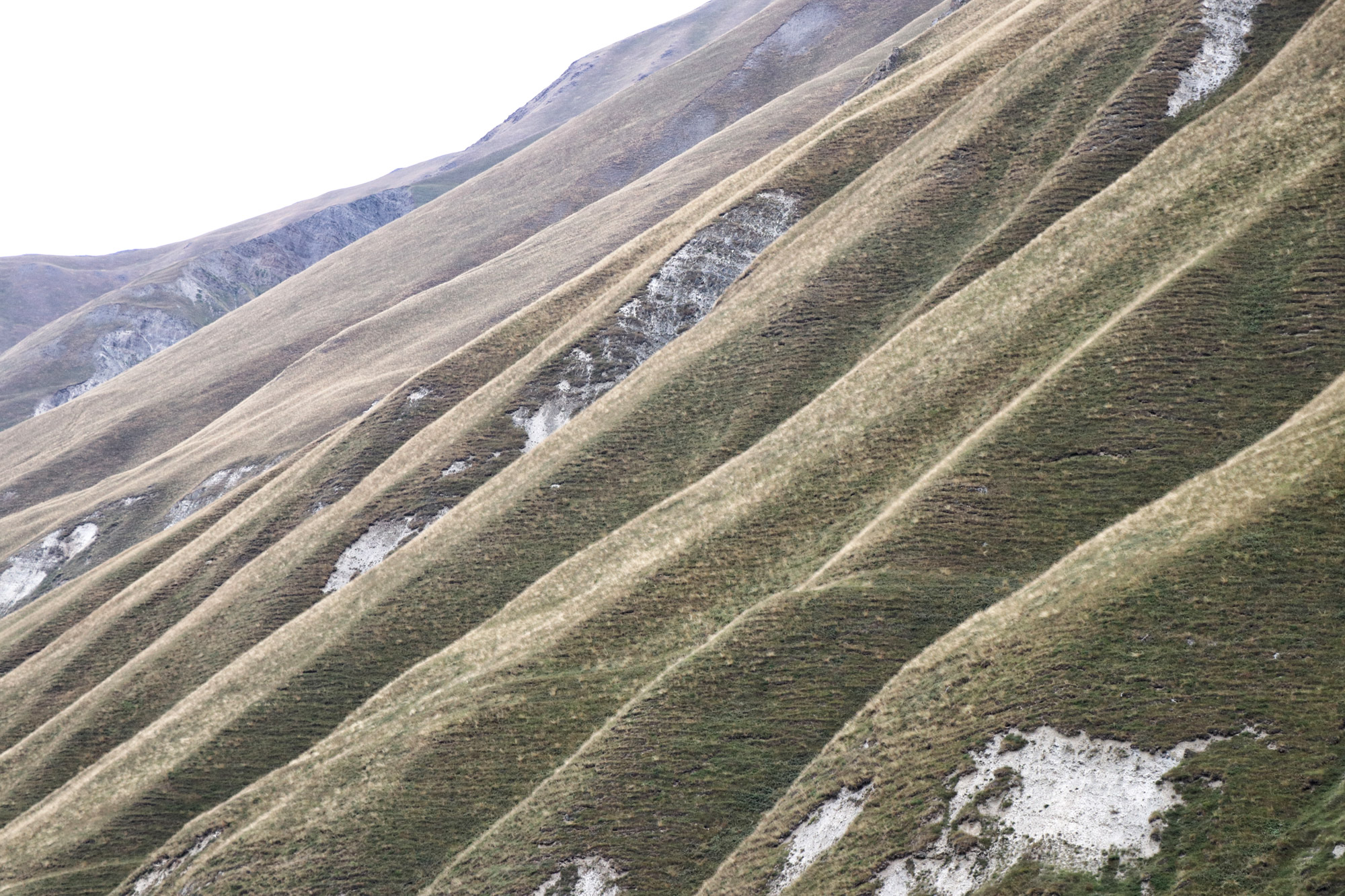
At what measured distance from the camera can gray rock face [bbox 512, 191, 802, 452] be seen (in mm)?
63688

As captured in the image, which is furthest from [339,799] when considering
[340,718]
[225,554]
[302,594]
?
[225,554]

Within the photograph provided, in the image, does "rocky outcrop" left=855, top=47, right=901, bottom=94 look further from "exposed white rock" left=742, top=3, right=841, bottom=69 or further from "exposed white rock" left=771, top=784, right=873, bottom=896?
"exposed white rock" left=771, top=784, right=873, bottom=896

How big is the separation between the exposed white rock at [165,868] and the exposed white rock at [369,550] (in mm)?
21083

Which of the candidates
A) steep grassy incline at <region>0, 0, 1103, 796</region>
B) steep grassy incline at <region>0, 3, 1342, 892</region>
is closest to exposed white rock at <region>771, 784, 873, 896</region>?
steep grassy incline at <region>0, 3, 1342, 892</region>

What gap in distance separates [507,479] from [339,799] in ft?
83.1

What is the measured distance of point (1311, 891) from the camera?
15.6m

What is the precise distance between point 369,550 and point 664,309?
1128 inches

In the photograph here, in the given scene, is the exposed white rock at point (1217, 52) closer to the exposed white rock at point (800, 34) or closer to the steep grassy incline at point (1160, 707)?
the steep grassy incline at point (1160, 707)

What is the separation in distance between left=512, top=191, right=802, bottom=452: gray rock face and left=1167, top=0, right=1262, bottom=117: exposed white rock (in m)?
27.8

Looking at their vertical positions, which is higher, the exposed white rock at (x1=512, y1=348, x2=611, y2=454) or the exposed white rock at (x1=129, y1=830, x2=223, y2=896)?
the exposed white rock at (x1=512, y1=348, x2=611, y2=454)

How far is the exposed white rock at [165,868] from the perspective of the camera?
107ft

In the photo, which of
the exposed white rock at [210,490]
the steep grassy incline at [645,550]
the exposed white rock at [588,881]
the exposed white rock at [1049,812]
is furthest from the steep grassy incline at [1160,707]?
the exposed white rock at [210,490]

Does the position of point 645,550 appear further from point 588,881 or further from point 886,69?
point 886,69

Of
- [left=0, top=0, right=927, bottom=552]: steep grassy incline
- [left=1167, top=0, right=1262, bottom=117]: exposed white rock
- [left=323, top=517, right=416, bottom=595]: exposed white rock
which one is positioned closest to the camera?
[left=1167, top=0, right=1262, bottom=117]: exposed white rock
